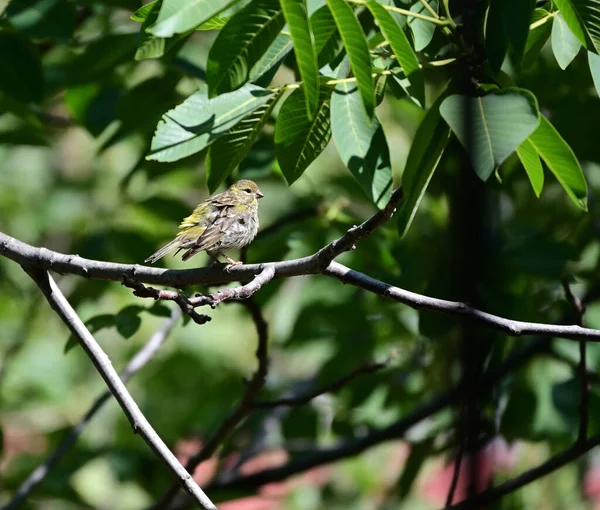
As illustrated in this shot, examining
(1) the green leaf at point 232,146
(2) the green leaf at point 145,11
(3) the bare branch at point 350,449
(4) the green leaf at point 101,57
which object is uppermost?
(2) the green leaf at point 145,11

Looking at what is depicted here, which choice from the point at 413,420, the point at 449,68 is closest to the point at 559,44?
the point at 449,68

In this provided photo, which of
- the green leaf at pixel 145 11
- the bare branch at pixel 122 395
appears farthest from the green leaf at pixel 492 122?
the bare branch at pixel 122 395

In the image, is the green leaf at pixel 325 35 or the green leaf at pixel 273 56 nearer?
the green leaf at pixel 325 35

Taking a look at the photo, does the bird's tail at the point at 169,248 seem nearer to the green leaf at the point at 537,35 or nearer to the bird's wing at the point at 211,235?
the bird's wing at the point at 211,235

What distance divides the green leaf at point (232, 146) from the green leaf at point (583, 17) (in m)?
0.70

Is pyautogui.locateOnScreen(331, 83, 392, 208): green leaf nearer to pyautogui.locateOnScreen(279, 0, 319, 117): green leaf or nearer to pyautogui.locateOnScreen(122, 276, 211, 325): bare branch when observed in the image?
pyautogui.locateOnScreen(279, 0, 319, 117): green leaf

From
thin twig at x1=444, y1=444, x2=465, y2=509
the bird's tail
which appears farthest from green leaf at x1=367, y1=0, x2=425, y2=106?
the bird's tail

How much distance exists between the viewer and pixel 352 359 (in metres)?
3.94

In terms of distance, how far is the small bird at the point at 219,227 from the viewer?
10.7 ft

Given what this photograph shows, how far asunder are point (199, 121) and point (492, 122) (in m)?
0.71

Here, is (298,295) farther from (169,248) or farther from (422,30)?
(422,30)

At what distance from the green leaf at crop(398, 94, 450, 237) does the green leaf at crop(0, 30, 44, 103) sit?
165cm

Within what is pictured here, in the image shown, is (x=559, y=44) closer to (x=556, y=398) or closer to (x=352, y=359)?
(x=556, y=398)

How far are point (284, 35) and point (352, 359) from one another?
2.17 m
